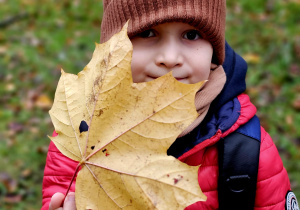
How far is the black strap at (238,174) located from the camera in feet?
4.50

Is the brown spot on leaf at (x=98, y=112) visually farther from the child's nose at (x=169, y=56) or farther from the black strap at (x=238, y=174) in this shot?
the black strap at (x=238, y=174)

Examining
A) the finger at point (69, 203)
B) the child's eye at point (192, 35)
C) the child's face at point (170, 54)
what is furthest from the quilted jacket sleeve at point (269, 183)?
the finger at point (69, 203)

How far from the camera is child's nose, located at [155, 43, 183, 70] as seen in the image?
1.30 metres

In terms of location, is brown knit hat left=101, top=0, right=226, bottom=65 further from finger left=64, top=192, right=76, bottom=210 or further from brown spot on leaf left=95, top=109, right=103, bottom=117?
finger left=64, top=192, right=76, bottom=210

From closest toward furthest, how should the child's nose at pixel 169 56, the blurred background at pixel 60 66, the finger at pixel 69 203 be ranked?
the finger at pixel 69 203, the child's nose at pixel 169 56, the blurred background at pixel 60 66

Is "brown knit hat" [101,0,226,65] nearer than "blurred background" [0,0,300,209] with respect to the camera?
Yes

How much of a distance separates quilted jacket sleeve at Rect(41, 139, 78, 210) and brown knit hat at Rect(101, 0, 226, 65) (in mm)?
567

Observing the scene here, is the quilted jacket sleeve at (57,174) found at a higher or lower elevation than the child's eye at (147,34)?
lower

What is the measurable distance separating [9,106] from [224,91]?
2.44 meters

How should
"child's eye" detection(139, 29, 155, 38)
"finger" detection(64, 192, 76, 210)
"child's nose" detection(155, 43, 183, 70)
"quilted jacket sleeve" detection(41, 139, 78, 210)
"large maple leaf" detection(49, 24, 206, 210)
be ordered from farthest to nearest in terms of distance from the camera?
"quilted jacket sleeve" detection(41, 139, 78, 210)
"child's eye" detection(139, 29, 155, 38)
"child's nose" detection(155, 43, 183, 70)
"finger" detection(64, 192, 76, 210)
"large maple leaf" detection(49, 24, 206, 210)

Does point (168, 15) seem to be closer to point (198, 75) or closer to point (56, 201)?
point (198, 75)

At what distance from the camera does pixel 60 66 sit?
355 cm

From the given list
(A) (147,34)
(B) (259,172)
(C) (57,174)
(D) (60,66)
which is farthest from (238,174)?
(D) (60,66)

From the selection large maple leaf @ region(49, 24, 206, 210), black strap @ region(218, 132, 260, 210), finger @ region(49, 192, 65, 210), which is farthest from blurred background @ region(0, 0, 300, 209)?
large maple leaf @ region(49, 24, 206, 210)
